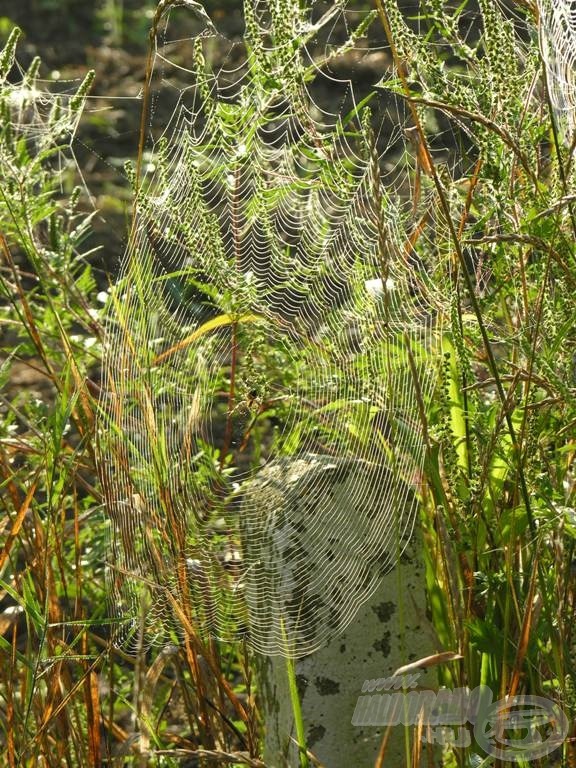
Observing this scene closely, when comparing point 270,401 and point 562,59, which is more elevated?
point 562,59

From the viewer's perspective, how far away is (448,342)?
150 centimetres

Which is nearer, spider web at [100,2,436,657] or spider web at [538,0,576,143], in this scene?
spider web at [538,0,576,143]

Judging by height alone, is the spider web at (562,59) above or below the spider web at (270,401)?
above

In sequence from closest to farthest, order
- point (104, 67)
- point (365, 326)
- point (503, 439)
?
point (503, 439), point (365, 326), point (104, 67)

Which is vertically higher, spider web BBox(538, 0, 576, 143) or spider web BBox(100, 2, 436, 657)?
spider web BBox(538, 0, 576, 143)

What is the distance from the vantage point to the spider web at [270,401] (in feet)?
5.02

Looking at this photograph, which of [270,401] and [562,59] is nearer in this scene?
[562,59]

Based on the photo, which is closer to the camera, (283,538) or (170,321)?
(283,538)

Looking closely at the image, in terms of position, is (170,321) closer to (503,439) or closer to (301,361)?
(301,361)

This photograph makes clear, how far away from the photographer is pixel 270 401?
1.77m

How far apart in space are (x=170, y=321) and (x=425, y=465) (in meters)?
0.63

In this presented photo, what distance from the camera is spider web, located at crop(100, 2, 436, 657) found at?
1531 millimetres

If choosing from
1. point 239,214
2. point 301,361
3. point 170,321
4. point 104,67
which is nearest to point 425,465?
point 301,361

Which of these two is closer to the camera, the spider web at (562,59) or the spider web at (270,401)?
the spider web at (562,59)
